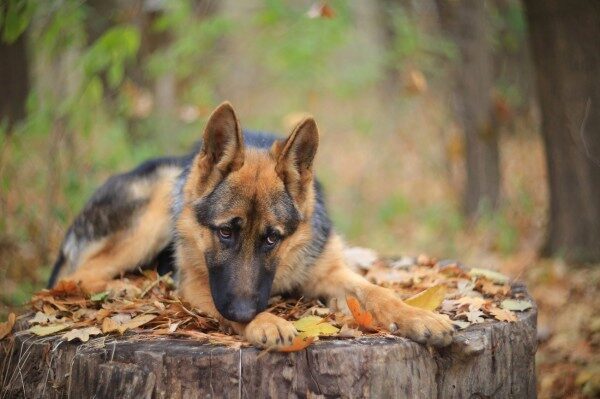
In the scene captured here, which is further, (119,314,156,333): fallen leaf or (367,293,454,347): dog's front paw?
(119,314,156,333): fallen leaf

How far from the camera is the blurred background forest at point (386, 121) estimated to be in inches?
271

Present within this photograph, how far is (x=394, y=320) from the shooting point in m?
3.76

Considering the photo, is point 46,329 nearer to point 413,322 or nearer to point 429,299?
point 413,322

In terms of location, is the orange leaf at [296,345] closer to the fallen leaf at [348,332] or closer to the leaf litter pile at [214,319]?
the leaf litter pile at [214,319]

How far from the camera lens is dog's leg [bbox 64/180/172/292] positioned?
5.26 meters

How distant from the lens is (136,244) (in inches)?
209

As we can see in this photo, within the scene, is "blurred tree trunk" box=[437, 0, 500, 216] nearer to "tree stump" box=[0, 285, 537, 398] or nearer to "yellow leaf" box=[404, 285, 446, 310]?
"yellow leaf" box=[404, 285, 446, 310]

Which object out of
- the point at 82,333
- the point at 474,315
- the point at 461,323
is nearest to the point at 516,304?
the point at 474,315

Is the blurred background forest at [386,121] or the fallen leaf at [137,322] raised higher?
the blurred background forest at [386,121]

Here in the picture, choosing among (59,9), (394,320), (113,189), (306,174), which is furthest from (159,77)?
(394,320)

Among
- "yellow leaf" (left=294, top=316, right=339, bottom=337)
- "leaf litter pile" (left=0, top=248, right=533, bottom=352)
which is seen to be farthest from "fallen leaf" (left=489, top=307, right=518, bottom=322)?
"yellow leaf" (left=294, top=316, right=339, bottom=337)

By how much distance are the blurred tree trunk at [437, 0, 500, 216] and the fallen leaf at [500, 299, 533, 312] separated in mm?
5754

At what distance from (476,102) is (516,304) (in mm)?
6208

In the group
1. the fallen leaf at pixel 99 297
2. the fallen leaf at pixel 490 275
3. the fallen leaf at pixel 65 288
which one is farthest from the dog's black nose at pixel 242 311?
the fallen leaf at pixel 490 275
